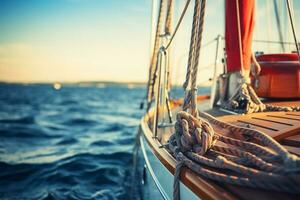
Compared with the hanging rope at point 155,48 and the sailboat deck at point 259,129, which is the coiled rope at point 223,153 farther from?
the hanging rope at point 155,48

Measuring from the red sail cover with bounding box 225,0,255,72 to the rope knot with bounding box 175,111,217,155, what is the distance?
161cm

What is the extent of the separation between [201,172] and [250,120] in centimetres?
116

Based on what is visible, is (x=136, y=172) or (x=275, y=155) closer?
(x=275, y=155)

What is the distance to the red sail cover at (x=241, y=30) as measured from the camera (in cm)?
323

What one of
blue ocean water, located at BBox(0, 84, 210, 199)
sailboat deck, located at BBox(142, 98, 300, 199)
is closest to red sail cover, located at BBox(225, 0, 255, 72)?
sailboat deck, located at BBox(142, 98, 300, 199)

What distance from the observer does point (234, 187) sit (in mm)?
1404

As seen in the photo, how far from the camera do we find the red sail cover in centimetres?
323

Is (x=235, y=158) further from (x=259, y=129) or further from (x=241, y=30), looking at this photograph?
(x=241, y=30)

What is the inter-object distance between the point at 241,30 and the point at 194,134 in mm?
1887

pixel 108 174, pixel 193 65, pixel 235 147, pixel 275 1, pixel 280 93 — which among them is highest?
pixel 275 1

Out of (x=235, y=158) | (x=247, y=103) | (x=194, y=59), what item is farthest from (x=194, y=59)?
(x=247, y=103)

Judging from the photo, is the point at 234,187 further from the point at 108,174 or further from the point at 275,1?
the point at 275,1

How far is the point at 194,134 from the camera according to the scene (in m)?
1.80

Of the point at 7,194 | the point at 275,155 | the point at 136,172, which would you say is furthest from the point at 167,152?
the point at 7,194
